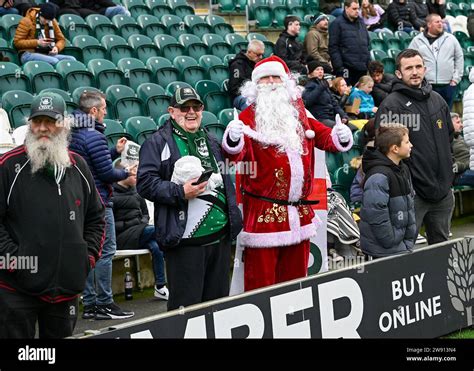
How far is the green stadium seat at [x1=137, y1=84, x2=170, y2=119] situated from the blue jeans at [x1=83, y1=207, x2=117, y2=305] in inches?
133

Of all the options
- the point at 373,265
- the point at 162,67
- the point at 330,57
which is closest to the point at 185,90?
the point at 373,265

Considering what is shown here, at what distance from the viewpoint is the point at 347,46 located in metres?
14.1

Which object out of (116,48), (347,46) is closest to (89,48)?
(116,48)

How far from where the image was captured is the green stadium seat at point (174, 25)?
14422 mm

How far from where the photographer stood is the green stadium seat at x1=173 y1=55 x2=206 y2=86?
41.8ft

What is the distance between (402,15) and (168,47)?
558 cm

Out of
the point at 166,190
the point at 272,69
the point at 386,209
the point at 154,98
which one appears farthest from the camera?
the point at 154,98

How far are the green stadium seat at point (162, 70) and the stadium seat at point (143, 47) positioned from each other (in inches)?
18.1

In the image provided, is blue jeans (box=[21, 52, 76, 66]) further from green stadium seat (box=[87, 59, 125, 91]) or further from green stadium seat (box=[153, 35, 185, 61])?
green stadium seat (box=[153, 35, 185, 61])

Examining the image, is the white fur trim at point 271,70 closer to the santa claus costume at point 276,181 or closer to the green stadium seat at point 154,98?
the santa claus costume at point 276,181

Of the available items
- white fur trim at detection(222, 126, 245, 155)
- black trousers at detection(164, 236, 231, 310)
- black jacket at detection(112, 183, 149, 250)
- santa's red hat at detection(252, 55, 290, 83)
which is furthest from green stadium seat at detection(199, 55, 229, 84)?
black trousers at detection(164, 236, 231, 310)

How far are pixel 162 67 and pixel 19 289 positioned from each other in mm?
7414

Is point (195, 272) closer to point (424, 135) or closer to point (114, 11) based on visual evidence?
point (424, 135)
